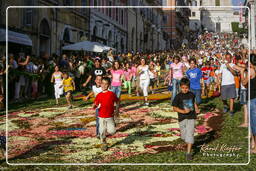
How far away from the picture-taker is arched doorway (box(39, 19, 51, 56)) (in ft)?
79.5

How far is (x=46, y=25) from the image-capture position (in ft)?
82.3

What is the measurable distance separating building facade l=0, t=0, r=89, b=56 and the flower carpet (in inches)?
354

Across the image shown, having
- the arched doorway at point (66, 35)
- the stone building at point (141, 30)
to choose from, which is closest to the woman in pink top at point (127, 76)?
the arched doorway at point (66, 35)

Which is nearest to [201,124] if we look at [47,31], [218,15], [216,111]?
[216,111]

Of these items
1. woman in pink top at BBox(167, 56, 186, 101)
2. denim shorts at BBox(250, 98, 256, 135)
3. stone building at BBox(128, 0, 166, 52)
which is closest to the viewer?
denim shorts at BBox(250, 98, 256, 135)

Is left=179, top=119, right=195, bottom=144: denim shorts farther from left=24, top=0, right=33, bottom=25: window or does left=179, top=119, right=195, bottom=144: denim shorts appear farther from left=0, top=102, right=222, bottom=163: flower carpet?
left=24, top=0, right=33, bottom=25: window

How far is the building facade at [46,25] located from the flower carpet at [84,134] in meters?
9.00

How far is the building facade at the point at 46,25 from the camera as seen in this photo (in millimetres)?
21203

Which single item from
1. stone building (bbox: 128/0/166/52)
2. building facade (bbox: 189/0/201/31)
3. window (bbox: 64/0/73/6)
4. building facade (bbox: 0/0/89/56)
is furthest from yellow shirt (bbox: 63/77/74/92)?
building facade (bbox: 189/0/201/31)

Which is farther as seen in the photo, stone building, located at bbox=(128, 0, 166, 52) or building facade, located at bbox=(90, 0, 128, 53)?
stone building, located at bbox=(128, 0, 166, 52)

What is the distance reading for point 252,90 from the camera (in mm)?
7469

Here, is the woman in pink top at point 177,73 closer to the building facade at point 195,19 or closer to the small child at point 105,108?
the small child at point 105,108

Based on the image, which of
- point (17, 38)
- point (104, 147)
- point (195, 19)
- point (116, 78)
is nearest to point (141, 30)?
point (17, 38)

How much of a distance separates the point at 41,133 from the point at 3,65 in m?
5.39
